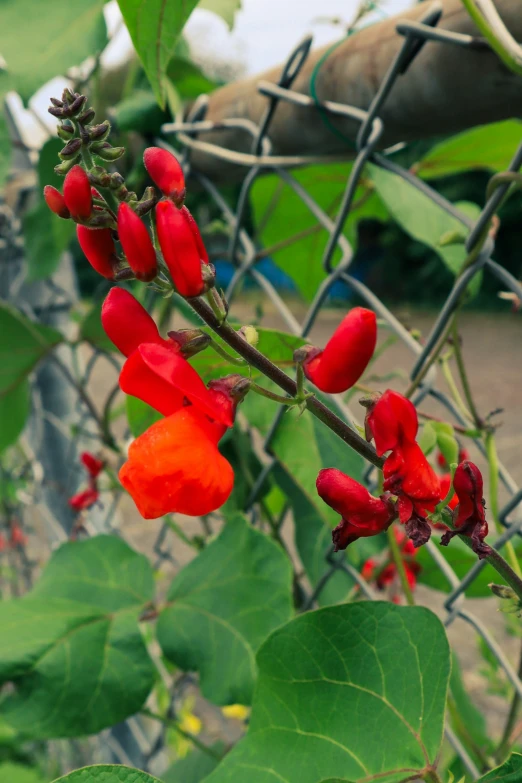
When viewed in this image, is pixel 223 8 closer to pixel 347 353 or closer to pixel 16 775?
pixel 347 353

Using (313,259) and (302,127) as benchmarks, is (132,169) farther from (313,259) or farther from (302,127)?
(302,127)

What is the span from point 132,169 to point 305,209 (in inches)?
11.0

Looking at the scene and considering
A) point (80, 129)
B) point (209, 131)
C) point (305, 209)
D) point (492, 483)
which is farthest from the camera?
point (305, 209)

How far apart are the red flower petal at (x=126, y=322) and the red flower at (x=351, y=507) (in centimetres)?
11

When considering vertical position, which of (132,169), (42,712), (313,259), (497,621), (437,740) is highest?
(132,169)

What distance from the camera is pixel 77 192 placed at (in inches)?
12.9

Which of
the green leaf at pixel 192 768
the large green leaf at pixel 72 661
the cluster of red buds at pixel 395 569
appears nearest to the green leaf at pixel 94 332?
the large green leaf at pixel 72 661

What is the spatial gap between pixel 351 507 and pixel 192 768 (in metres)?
0.87

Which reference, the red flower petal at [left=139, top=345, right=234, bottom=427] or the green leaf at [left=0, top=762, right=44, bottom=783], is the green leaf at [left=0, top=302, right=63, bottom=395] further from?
the green leaf at [left=0, top=762, right=44, bottom=783]

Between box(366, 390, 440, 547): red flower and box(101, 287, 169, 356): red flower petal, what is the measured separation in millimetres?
114

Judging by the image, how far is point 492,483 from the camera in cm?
61

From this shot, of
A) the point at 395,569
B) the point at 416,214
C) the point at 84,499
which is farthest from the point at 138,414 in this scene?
the point at 395,569

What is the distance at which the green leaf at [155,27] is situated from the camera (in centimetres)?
45

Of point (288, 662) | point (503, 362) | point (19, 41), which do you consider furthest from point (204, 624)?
point (503, 362)
